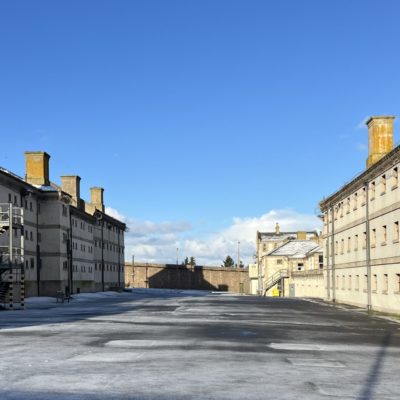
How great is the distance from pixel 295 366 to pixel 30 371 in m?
6.07

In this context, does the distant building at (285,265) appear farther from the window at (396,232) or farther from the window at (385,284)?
the window at (396,232)

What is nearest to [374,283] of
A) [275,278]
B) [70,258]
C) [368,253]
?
[368,253]

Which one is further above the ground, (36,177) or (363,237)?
(36,177)

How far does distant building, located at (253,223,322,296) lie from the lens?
84188 mm

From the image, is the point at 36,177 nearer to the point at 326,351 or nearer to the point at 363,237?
the point at 363,237

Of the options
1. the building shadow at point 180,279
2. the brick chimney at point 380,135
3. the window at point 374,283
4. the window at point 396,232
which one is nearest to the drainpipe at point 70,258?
the brick chimney at point 380,135

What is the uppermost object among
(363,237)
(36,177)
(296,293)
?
(36,177)

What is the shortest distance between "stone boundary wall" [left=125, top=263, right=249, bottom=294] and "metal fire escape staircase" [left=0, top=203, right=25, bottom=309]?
59.7 m

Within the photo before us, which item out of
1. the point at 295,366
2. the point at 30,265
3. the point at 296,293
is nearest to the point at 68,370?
the point at 295,366

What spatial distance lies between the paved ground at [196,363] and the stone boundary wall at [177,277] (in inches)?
3457

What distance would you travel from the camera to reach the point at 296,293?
3376 inches

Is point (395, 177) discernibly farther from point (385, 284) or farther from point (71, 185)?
point (71, 185)

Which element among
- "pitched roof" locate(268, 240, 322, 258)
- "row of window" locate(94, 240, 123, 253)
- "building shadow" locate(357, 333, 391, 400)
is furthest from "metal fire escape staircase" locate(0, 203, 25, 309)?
"pitched roof" locate(268, 240, 322, 258)

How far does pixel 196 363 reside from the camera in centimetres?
1428
